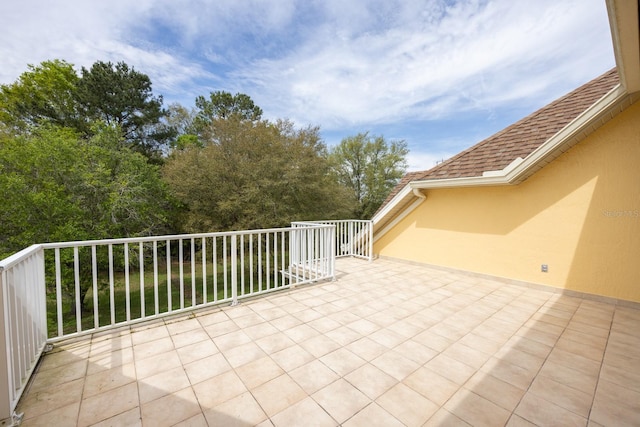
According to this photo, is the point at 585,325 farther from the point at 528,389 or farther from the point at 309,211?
the point at 309,211

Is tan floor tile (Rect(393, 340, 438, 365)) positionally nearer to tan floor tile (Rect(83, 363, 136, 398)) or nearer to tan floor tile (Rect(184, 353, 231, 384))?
tan floor tile (Rect(184, 353, 231, 384))

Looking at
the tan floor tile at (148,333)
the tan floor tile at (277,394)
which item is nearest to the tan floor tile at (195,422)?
the tan floor tile at (277,394)

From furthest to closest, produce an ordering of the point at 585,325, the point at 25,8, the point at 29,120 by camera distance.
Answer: the point at 29,120 → the point at 25,8 → the point at 585,325

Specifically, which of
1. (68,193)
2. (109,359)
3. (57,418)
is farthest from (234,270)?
(68,193)

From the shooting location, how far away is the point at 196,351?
2.60m

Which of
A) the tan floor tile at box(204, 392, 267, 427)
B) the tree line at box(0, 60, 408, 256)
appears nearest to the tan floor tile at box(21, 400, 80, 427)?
the tan floor tile at box(204, 392, 267, 427)

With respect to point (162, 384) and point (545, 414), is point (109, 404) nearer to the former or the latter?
point (162, 384)

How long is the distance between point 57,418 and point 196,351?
1.00 metres

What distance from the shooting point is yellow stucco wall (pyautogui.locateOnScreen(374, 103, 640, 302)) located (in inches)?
159

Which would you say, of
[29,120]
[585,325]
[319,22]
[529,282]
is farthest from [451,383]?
[29,120]

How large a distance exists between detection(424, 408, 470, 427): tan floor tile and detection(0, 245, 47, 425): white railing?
2801 mm

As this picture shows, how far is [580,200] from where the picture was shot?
4410 mm

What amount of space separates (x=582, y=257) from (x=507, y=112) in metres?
7.37

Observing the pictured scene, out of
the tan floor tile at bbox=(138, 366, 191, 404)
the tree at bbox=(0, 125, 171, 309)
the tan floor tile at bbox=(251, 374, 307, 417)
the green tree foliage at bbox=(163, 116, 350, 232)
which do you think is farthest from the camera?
the green tree foliage at bbox=(163, 116, 350, 232)
